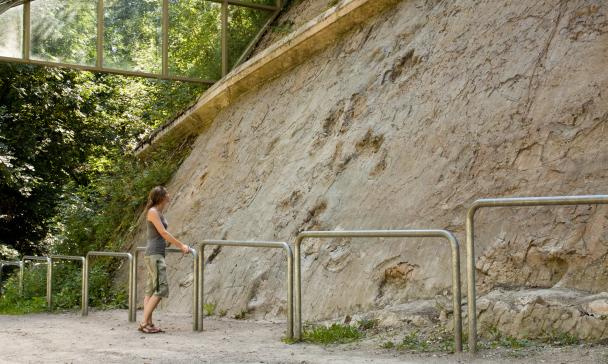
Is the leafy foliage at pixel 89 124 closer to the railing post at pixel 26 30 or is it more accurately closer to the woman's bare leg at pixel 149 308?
the railing post at pixel 26 30

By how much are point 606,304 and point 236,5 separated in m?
11.9

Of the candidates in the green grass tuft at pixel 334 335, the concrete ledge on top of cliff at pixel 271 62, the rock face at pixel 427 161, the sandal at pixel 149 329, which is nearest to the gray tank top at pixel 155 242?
the sandal at pixel 149 329

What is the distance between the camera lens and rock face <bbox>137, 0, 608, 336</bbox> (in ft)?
20.4

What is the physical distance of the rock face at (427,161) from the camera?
6.21 meters

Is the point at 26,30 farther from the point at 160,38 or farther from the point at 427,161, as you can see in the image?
the point at 427,161

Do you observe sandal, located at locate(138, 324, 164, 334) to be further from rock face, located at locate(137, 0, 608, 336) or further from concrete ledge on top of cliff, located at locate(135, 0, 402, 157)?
concrete ledge on top of cliff, located at locate(135, 0, 402, 157)

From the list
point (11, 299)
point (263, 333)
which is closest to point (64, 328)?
point (263, 333)

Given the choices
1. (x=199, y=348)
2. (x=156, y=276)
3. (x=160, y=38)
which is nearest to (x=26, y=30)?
(x=160, y=38)

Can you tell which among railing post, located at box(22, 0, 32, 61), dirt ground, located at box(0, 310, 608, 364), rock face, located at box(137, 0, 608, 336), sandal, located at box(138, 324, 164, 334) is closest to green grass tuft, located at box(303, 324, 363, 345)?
dirt ground, located at box(0, 310, 608, 364)

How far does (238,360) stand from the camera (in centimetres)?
561

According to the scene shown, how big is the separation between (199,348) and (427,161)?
2919mm

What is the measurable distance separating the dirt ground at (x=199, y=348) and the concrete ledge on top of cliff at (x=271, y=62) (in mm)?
4646

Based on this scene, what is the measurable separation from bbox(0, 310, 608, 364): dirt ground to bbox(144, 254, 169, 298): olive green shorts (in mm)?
448

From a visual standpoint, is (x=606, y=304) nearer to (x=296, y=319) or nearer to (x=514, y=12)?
(x=296, y=319)
